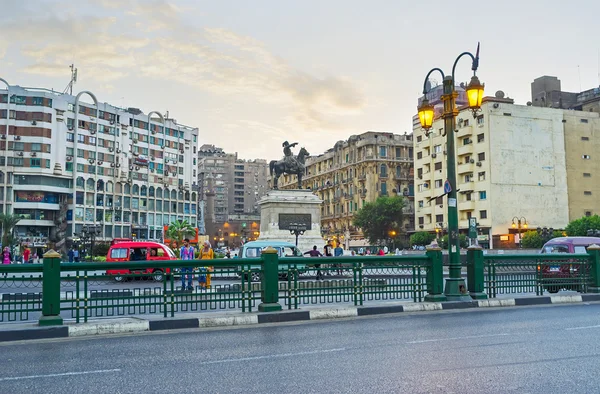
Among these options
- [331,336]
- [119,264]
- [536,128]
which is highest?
[536,128]

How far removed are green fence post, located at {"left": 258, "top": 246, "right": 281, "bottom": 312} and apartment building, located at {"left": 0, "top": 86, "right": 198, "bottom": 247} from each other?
241ft

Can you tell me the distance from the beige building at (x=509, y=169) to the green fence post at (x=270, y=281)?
59648mm

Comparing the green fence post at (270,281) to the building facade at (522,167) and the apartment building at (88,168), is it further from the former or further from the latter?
the apartment building at (88,168)

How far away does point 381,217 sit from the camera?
85.3 m

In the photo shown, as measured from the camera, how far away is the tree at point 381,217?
86.1m

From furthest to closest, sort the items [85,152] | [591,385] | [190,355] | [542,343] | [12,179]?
[85,152] → [12,179] → [542,343] → [190,355] → [591,385]

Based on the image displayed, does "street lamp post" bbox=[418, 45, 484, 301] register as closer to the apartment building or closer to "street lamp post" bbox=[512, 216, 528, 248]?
"street lamp post" bbox=[512, 216, 528, 248]

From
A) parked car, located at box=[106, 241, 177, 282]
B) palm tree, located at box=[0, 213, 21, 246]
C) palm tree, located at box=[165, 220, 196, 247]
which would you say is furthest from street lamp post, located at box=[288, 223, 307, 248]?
palm tree, located at box=[165, 220, 196, 247]

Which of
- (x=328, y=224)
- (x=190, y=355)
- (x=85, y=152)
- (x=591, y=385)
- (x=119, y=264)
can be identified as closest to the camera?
(x=591, y=385)

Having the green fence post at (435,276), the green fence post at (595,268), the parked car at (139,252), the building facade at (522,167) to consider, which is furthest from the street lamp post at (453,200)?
the building facade at (522,167)

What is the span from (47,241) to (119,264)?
79.2 meters

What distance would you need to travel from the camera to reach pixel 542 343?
918 centimetres

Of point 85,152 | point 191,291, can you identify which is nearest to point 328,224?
point 85,152

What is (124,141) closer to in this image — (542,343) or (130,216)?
(130,216)
